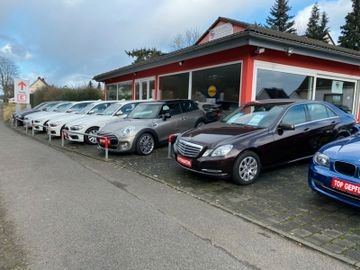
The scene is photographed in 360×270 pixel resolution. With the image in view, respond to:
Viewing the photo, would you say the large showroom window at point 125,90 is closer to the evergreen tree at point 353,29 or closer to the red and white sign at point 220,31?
the red and white sign at point 220,31

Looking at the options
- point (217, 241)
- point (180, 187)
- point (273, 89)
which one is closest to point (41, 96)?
point (273, 89)

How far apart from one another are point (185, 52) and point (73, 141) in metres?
5.17

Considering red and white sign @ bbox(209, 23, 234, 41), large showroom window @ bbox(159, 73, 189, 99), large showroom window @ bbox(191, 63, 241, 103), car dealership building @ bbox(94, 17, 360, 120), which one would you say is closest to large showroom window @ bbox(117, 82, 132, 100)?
car dealership building @ bbox(94, 17, 360, 120)

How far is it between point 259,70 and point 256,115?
3867 mm

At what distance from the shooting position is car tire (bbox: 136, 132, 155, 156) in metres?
8.28

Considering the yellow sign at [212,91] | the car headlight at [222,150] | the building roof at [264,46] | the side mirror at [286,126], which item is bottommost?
the car headlight at [222,150]

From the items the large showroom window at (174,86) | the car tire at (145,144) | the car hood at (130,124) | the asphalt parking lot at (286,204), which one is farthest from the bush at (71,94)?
the asphalt parking lot at (286,204)

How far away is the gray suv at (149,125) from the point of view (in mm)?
8164

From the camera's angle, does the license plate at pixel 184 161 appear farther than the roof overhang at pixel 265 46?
No

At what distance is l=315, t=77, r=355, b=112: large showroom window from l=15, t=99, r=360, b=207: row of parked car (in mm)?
4703

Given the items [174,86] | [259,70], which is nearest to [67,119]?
[174,86]

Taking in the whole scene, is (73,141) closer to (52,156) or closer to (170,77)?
(52,156)

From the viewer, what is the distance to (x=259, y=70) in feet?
32.1

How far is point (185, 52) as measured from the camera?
11.1 meters
